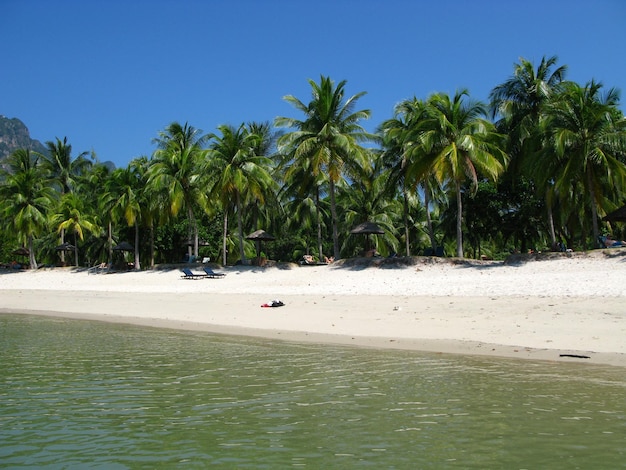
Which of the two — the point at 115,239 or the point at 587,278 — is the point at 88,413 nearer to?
the point at 587,278

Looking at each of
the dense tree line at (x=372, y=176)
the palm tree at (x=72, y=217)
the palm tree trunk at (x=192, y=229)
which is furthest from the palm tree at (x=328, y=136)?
the palm tree at (x=72, y=217)

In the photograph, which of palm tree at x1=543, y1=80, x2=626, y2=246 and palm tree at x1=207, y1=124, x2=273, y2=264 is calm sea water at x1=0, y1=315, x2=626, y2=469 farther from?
palm tree at x1=207, y1=124, x2=273, y2=264

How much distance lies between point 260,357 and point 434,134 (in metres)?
17.8

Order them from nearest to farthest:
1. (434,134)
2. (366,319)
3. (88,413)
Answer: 1. (88,413)
2. (366,319)
3. (434,134)

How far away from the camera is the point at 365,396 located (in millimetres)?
7484

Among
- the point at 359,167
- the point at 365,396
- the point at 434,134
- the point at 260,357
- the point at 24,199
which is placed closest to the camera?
the point at 365,396

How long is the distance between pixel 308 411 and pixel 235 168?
84.3ft

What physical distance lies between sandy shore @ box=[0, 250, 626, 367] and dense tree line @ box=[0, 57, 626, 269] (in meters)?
4.44

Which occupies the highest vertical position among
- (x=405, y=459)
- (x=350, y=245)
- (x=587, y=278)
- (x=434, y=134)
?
(x=434, y=134)

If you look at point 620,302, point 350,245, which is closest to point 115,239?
point 350,245

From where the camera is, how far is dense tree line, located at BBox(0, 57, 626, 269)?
80.6 feet

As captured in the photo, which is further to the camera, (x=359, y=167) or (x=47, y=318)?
(x=359, y=167)

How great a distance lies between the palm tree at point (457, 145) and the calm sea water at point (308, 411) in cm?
1590

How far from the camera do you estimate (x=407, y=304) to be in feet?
55.5
